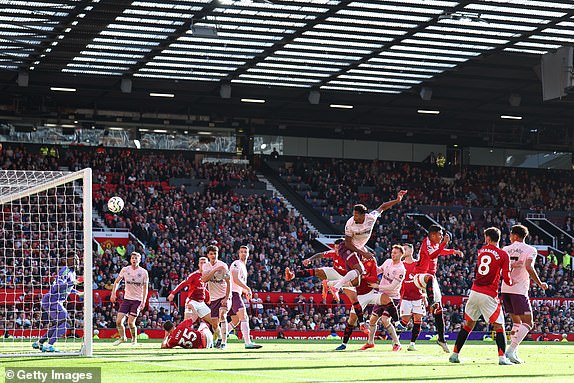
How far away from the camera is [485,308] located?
15.0 m

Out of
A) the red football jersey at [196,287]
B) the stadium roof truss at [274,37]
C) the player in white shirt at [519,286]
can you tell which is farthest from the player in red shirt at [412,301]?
the stadium roof truss at [274,37]

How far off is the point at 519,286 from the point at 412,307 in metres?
5.21

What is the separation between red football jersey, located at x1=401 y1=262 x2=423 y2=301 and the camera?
20.9m

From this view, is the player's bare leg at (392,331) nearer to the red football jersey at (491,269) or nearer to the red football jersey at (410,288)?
the red football jersey at (410,288)

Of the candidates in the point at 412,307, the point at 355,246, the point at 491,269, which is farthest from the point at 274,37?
the point at 491,269

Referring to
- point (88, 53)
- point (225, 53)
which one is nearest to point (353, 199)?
point (225, 53)

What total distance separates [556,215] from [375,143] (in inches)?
423

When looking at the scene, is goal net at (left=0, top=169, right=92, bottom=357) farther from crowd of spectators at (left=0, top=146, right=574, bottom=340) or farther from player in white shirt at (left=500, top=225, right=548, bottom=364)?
player in white shirt at (left=500, top=225, right=548, bottom=364)

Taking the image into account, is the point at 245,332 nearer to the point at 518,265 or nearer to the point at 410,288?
the point at 410,288

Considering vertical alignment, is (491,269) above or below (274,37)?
below

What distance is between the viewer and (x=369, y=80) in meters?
45.3

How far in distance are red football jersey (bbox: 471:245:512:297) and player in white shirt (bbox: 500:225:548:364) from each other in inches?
26.4

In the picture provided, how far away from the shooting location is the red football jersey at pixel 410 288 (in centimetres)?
2089

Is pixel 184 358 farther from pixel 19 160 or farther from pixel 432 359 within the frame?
pixel 19 160
